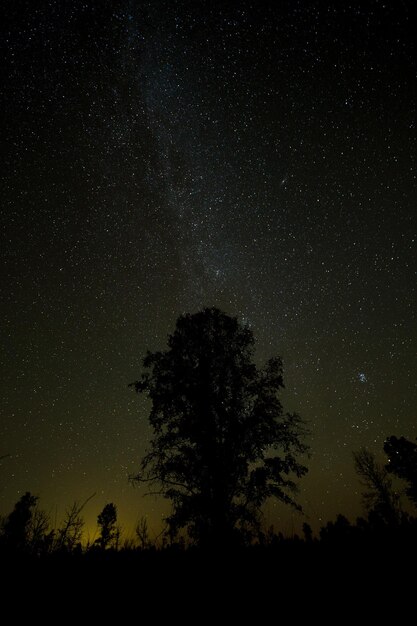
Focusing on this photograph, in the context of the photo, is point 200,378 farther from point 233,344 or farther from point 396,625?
point 396,625

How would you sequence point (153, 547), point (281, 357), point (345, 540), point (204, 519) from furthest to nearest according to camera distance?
point (281, 357)
point (204, 519)
point (153, 547)
point (345, 540)

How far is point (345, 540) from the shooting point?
5152 mm

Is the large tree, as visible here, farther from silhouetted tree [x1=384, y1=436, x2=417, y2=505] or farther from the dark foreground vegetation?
silhouetted tree [x1=384, y1=436, x2=417, y2=505]

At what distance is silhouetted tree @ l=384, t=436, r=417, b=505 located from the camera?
27295 mm

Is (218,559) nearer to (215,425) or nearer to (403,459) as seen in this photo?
(215,425)

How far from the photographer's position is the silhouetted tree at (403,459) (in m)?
27.3

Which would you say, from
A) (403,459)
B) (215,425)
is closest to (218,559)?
(215,425)

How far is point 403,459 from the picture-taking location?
27.7m

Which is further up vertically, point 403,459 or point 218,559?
point 403,459

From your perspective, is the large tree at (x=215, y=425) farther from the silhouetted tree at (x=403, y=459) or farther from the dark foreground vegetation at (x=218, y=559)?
the silhouetted tree at (x=403, y=459)

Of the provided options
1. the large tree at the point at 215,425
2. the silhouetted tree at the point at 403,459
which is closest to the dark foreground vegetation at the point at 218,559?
the large tree at the point at 215,425

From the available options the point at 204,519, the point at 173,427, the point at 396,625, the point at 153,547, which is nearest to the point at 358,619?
the point at 396,625

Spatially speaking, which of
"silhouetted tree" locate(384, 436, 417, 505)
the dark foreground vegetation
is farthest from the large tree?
"silhouetted tree" locate(384, 436, 417, 505)

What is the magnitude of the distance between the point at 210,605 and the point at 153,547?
3.81m
